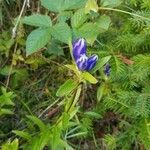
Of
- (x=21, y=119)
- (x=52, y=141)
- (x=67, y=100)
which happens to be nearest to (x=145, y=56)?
(x=67, y=100)

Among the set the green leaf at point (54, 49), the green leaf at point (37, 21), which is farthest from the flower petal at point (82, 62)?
the green leaf at point (54, 49)

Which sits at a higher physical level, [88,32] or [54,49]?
[88,32]

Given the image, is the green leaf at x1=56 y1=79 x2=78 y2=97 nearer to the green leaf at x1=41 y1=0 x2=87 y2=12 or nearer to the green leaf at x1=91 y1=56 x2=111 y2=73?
the green leaf at x1=91 y1=56 x2=111 y2=73

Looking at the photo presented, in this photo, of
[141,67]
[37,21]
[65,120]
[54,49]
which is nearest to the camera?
[65,120]

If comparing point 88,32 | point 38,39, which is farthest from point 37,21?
point 88,32

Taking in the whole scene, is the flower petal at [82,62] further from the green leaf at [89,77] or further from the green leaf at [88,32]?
the green leaf at [88,32]

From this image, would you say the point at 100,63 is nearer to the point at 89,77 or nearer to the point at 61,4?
the point at 89,77
